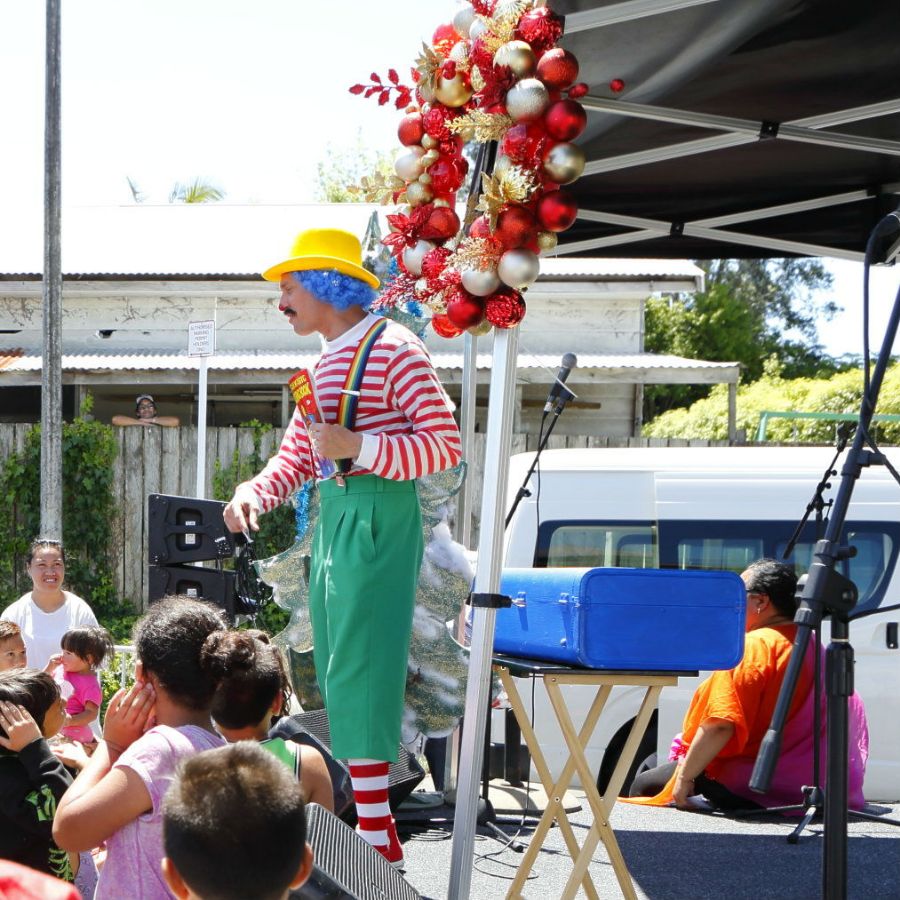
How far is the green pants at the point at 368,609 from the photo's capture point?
10.9ft

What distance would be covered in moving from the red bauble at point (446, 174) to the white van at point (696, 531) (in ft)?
11.2

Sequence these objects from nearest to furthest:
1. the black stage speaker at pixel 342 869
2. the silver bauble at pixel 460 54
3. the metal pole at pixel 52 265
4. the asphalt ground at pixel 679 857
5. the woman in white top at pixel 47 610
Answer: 1. the black stage speaker at pixel 342 869
2. the silver bauble at pixel 460 54
3. the asphalt ground at pixel 679 857
4. the woman in white top at pixel 47 610
5. the metal pole at pixel 52 265

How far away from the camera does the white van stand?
6465mm

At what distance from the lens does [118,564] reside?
42.8 ft

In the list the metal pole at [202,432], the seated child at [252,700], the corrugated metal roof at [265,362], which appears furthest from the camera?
the corrugated metal roof at [265,362]

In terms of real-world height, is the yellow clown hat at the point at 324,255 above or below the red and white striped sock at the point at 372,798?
above

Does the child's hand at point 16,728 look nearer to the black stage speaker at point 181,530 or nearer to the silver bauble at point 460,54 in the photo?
the silver bauble at point 460,54

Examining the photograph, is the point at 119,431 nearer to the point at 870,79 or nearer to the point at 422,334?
the point at 422,334

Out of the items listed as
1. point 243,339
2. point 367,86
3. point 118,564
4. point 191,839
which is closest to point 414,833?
point 367,86

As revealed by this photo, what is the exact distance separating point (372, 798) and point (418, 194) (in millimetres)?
1598

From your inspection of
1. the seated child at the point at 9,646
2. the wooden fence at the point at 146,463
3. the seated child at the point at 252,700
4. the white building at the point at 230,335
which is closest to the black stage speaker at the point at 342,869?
the seated child at the point at 252,700

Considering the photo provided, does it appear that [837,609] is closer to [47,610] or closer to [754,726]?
[754,726]

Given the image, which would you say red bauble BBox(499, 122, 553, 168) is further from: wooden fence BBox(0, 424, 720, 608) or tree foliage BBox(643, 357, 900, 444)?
tree foliage BBox(643, 357, 900, 444)

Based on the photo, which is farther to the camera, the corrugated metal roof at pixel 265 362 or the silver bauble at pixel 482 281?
the corrugated metal roof at pixel 265 362
